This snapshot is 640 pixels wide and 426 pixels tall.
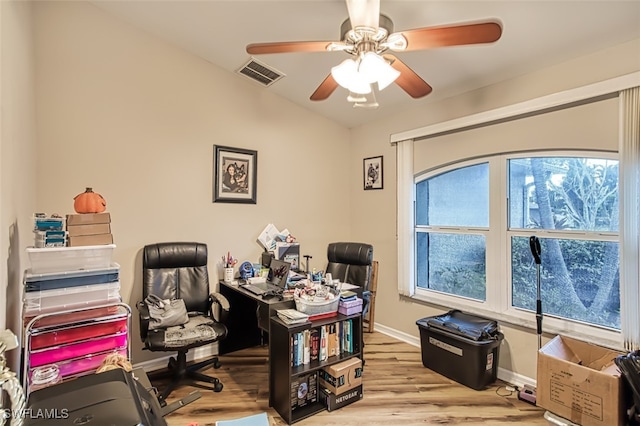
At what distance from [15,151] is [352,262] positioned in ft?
Answer: 8.64

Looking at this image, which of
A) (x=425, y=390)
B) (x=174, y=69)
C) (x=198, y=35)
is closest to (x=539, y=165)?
(x=425, y=390)

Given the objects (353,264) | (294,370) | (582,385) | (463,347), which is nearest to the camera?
(582,385)

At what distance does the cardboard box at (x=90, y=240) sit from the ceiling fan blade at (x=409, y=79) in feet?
6.29

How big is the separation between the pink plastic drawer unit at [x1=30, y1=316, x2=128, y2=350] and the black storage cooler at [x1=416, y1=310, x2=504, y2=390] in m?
2.34

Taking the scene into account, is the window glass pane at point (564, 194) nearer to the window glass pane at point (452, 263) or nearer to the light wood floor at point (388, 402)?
the window glass pane at point (452, 263)

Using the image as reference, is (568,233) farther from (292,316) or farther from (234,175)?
(234,175)

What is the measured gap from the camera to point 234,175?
3.39 meters

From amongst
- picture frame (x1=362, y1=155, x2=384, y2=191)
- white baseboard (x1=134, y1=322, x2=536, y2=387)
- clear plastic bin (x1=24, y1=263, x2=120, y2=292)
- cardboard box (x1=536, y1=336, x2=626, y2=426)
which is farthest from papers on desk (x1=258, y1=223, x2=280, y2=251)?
cardboard box (x1=536, y1=336, x2=626, y2=426)

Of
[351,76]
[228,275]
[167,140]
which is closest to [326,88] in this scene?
[351,76]

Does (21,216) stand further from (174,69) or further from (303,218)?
(303,218)

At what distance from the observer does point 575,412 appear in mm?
1992

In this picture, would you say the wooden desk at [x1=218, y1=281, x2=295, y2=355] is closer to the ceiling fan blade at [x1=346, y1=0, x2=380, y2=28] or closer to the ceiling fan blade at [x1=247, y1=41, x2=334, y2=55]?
the ceiling fan blade at [x1=247, y1=41, x2=334, y2=55]

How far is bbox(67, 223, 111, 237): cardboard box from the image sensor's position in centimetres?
186

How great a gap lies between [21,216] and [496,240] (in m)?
3.42
